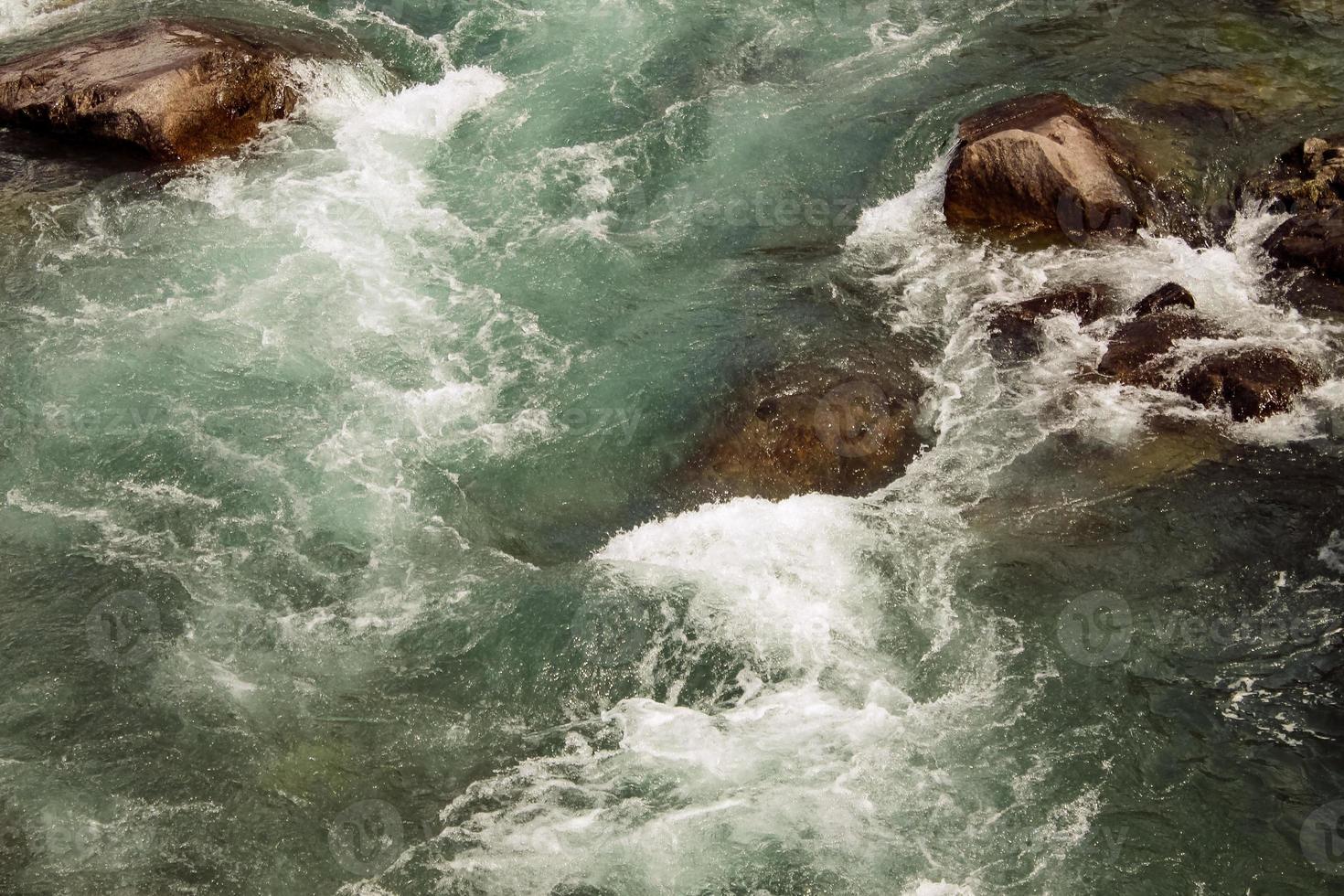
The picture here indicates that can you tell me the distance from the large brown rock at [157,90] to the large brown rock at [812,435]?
9577mm

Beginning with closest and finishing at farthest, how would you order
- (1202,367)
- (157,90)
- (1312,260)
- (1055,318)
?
(1202,367)
(1055,318)
(1312,260)
(157,90)

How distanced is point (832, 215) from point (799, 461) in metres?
4.97

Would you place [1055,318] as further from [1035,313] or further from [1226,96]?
[1226,96]

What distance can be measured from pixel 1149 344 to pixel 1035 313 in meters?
1.36

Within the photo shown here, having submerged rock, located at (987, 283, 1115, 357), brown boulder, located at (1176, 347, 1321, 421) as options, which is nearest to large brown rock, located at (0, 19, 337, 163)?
submerged rock, located at (987, 283, 1115, 357)

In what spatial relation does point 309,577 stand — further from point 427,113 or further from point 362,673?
point 427,113

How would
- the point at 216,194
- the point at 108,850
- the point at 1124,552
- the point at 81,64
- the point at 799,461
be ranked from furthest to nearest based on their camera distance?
the point at 81,64 < the point at 216,194 < the point at 799,461 < the point at 1124,552 < the point at 108,850

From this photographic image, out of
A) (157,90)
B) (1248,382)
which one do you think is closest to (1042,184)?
(1248,382)

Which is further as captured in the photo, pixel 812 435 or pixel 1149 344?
pixel 1149 344

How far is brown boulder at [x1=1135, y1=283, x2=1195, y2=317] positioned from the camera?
13.0 metres

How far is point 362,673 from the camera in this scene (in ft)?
33.4

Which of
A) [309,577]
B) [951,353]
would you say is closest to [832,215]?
[951,353]

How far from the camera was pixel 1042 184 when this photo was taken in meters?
14.3

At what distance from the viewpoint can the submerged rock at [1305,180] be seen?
1440 cm
